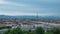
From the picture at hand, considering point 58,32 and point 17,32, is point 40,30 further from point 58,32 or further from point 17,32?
point 17,32

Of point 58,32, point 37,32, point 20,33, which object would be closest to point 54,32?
point 58,32

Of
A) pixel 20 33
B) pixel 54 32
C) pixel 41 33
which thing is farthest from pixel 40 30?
pixel 20 33

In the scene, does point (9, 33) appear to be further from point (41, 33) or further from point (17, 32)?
point (41, 33)

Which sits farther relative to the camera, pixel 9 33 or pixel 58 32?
pixel 58 32

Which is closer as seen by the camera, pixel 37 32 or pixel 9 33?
pixel 9 33

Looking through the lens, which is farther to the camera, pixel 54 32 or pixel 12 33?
pixel 54 32

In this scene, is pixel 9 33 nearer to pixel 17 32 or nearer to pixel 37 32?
pixel 17 32

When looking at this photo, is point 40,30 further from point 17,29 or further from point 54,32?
point 17,29
